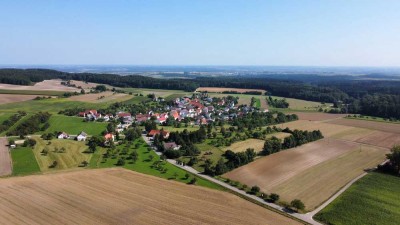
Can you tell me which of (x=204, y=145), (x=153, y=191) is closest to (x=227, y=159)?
(x=204, y=145)

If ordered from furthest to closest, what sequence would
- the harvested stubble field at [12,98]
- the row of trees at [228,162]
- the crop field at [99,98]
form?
the crop field at [99,98] → the harvested stubble field at [12,98] → the row of trees at [228,162]

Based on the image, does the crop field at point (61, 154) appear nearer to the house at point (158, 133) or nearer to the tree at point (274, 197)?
the house at point (158, 133)

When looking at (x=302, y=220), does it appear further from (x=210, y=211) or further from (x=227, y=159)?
(x=227, y=159)

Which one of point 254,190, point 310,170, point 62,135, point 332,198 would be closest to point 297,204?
point 254,190

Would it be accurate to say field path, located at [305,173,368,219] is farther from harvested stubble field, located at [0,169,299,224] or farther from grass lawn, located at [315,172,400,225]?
harvested stubble field, located at [0,169,299,224]

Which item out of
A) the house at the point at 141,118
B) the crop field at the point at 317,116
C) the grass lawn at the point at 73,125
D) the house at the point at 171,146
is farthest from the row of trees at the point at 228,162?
the crop field at the point at 317,116

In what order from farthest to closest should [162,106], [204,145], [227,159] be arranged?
[162,106], [204,145], [227,159]
